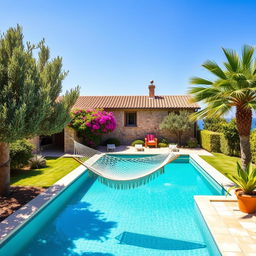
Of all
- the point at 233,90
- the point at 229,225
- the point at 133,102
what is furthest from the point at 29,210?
the point at 133,102

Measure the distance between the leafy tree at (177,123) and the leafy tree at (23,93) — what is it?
1071cm

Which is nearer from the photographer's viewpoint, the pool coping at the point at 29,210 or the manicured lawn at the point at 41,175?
the pool coping at the point at 29,210

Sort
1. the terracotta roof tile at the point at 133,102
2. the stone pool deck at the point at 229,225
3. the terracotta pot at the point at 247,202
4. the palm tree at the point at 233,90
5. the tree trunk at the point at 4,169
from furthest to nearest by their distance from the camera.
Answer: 1. the terracotta roof tile at the point at 133,102
2. the palm tree at the point at 233,90
3. the tree trunk at the point at 4,169
4. the terracotta pot at the point at 247,202
5. the stone pool deck at the point at 229,225

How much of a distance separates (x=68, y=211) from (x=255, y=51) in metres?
7.30

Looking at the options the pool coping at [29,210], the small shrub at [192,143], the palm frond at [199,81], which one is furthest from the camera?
the small shrub at [192,143]

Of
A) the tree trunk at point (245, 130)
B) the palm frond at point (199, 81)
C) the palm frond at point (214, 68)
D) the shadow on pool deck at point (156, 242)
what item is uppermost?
the palm frond at point (214, 68)

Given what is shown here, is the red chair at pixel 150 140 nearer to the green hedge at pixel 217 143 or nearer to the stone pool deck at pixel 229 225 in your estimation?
the green hedge at pixel 217 143

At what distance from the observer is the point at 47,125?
17.2ft

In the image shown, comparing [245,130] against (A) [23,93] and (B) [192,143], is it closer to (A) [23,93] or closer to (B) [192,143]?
(A) [23,93]

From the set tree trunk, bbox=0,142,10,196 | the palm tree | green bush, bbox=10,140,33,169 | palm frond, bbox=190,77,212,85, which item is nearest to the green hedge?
the palm tree

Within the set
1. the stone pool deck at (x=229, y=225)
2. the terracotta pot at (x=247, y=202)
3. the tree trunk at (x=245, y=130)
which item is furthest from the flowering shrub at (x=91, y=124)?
the terracotta pot at (x=247, y=202)

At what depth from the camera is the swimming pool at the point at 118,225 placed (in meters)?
3.69

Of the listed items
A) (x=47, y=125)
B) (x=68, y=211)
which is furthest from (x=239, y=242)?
(x=47, y=125)

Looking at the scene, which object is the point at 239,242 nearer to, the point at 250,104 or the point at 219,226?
the point at 219,226
